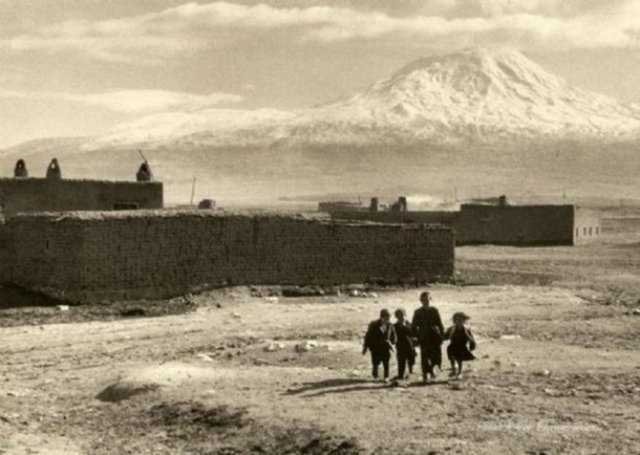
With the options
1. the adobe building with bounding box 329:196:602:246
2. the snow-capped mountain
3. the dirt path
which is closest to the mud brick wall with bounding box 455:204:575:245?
the adobe building with bounding box 329:196:602:246

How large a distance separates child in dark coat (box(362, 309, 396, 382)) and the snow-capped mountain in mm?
132975

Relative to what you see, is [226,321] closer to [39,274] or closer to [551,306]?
[39,274]

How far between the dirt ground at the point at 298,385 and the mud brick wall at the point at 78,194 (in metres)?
5.36

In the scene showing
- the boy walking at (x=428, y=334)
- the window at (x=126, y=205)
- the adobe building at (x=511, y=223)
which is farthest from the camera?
the adobe building at (x=511, y=223)

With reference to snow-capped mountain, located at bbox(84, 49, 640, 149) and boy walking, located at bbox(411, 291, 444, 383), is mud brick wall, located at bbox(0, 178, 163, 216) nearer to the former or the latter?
boy walking, located at bbox(411, 291, 444, 383)

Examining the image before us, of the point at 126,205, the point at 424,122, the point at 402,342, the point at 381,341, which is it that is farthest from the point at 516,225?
the point at 424,122

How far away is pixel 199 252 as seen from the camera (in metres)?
20.3

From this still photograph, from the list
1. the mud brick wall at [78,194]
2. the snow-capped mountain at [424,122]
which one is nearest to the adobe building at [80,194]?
the mud brick wall at [78,194]

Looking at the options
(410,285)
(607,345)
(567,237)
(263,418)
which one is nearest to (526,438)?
(263,418)

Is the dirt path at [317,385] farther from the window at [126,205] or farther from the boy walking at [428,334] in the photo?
the window at [126,205]

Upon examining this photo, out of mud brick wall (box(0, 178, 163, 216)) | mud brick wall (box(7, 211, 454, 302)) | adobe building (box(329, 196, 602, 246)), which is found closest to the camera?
mud brick wall (box(7, 211, 454, 302))

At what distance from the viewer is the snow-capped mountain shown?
151 m

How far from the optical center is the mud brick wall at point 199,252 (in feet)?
62.1

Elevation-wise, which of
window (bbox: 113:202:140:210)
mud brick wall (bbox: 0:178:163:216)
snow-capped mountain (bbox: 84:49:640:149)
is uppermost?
snow-capped mountain (bbox: 84:49:640:149)
